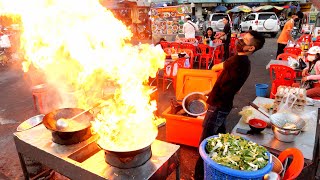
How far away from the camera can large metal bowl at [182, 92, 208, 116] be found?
470cm

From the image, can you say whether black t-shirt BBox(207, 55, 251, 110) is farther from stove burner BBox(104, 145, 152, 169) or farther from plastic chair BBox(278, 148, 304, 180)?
stove burner BBox(104, 145, 152, 169)

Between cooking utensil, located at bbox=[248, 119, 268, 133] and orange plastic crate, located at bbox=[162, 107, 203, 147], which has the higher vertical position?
cooking utensil, located at bbox=[248, 119, 268, 133]

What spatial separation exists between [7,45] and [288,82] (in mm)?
14154

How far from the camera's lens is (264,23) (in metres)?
21.0

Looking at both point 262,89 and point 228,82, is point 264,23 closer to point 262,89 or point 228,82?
point 262,89

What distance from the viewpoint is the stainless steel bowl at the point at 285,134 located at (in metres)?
3.20

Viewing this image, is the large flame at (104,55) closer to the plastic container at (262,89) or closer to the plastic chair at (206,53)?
the plastic container at (262,89)

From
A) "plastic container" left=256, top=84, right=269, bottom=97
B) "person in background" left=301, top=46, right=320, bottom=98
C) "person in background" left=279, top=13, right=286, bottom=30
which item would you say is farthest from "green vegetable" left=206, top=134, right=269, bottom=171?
"person in background" left=279, top=13, right=286, bottom=30

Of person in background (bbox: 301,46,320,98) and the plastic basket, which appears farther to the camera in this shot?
person in background (bbox: 301,46,320,98)

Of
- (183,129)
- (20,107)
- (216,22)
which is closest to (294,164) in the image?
(183,129)

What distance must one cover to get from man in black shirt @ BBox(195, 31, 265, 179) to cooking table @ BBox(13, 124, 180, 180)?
3.02 feet

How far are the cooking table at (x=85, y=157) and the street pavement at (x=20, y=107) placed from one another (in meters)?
1.43

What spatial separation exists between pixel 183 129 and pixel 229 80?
177cm

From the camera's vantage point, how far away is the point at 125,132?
2.98m
